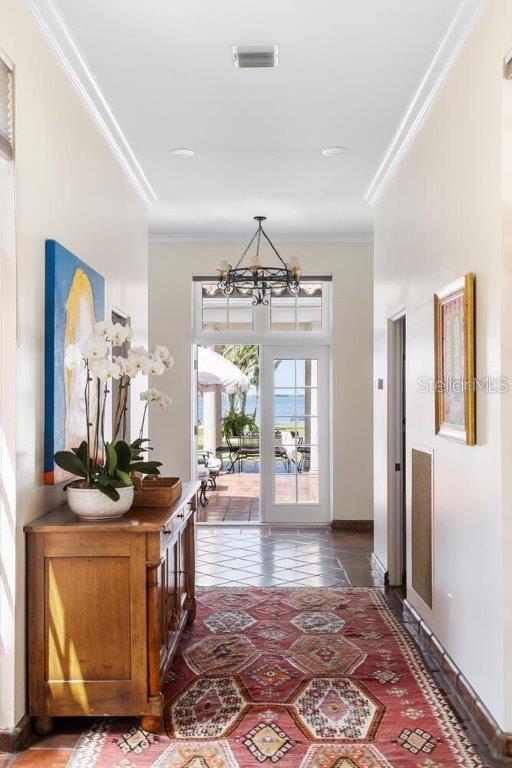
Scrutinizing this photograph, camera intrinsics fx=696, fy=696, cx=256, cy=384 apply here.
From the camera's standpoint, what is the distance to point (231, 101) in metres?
4.02

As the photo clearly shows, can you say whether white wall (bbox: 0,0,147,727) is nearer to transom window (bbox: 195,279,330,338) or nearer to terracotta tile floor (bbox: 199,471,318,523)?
transom window (bbox: 195,279,330,338)

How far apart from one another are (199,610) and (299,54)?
11.2ft

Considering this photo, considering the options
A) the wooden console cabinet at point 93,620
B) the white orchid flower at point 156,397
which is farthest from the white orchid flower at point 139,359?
the wooden console cabinet at point 93,620

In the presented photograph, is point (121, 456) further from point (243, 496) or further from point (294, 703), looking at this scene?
point (243, 496)

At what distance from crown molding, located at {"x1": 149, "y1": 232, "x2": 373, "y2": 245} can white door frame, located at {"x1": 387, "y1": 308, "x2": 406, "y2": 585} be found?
2.47 m

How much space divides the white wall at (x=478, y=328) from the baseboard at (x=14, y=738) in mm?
1864

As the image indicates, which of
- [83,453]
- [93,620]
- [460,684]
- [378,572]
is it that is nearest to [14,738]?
[93,620]

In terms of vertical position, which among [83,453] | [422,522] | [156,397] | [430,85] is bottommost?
[422,522]

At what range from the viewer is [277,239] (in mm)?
7449

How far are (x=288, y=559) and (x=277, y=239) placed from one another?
337 centimetres

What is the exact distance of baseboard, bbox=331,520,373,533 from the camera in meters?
7.42

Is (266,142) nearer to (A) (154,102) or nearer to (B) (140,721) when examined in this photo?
(A) (154,102)

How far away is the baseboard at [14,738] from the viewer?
8.89 feet

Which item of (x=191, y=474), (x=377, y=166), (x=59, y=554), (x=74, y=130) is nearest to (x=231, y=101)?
(x=74, y=130)
